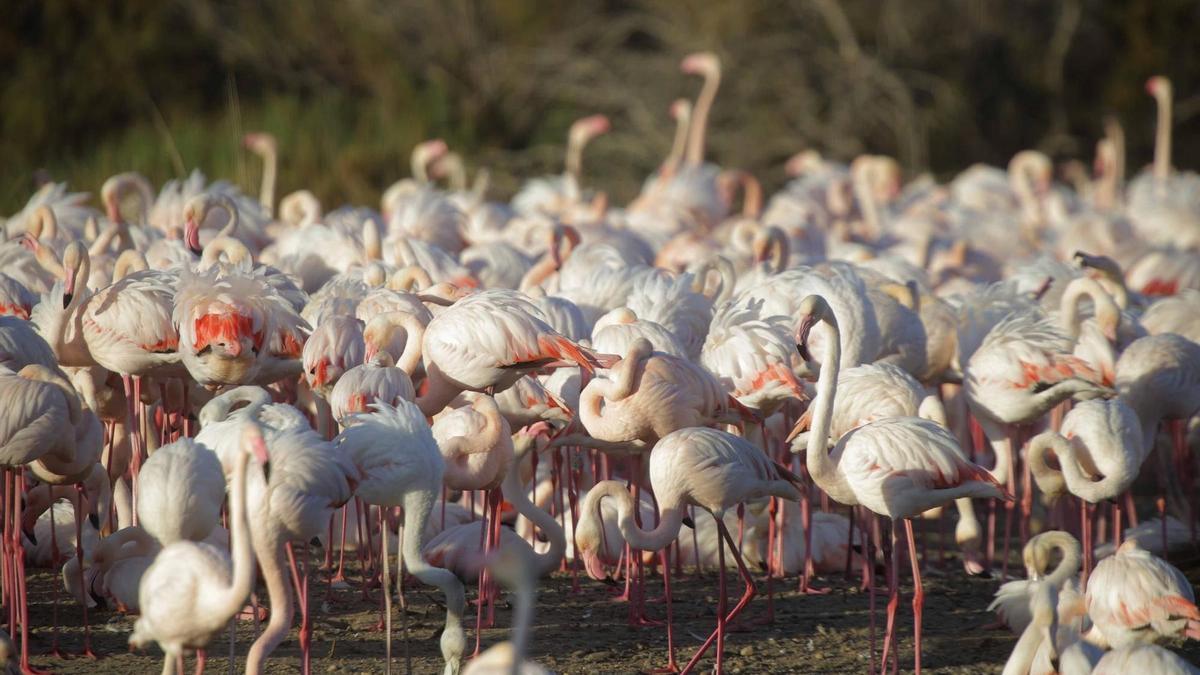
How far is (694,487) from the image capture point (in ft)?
16.5

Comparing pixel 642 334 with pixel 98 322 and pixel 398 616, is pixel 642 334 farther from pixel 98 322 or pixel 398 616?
pixel 98 322

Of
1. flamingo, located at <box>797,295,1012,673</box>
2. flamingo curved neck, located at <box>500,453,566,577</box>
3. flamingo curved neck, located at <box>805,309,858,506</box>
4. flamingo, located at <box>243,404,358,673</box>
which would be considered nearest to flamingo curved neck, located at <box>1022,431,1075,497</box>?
flamingo, located at <box>797,295,1012,673</box>

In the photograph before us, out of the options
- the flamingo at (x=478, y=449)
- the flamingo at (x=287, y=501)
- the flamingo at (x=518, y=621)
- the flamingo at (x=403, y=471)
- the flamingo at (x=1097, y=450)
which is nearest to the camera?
the flamingo at (x=518, y=621)

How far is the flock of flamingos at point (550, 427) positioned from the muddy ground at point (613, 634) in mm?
107

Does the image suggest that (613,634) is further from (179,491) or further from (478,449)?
(179,491)

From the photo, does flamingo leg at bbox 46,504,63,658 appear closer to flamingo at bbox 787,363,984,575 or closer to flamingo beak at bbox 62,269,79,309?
flamingo beak at bbox 62,269,79,309

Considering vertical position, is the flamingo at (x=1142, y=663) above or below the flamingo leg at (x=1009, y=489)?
below

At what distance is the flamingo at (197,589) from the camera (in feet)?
12.9

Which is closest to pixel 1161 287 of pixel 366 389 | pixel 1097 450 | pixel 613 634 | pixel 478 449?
pixel 1097 450

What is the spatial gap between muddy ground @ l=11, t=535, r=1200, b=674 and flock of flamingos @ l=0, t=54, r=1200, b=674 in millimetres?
107

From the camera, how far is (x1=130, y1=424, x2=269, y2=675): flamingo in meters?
3.94

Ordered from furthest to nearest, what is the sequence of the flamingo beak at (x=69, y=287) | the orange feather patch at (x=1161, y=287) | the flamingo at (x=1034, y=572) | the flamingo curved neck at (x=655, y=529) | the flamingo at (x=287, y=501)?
the orange feather patch at (x=1161, y=287), the flamingo beak at (x=69, y=287), the flamingo curved neck at (x=655, y=529), the flamingo at (x=1034, y=572), the flamingo at (x=287, y=501)

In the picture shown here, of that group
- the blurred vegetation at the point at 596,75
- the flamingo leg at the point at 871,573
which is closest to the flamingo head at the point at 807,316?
the flamingo leg at the point at 871,573

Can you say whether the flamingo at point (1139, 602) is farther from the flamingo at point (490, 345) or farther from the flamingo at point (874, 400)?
the flamingo at point (490, 345)
